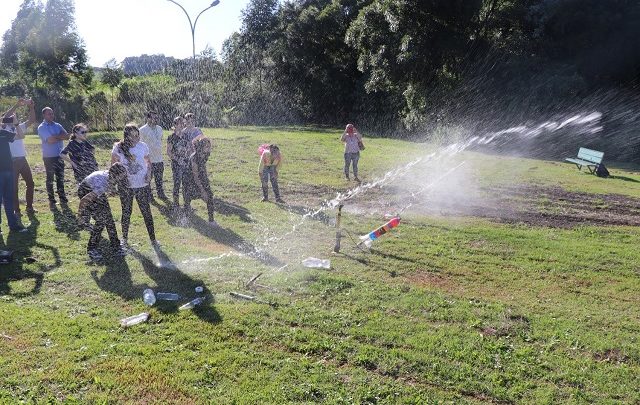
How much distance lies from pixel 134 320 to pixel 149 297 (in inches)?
25.4

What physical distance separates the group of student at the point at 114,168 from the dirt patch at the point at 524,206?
2.95 m

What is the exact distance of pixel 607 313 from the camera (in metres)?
7.25

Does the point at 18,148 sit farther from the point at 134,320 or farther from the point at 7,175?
the point at 134,320

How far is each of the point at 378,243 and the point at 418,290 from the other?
228 cm

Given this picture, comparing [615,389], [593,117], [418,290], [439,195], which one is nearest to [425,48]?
[593,117]

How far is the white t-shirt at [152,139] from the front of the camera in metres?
11.5

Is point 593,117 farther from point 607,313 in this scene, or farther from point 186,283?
point 186,283

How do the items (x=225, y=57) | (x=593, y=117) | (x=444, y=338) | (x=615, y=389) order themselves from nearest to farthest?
(x=615, y=389)
(x=444, y=338)
(x=593, y=117)
(x=225, y=57)

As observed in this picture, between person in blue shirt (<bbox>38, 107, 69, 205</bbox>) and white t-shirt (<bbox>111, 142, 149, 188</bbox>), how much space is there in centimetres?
349

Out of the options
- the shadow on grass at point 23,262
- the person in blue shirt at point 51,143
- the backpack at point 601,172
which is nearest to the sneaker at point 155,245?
the shadow on grass at point 23,262

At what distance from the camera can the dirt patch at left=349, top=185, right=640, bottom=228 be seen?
41.2 ft

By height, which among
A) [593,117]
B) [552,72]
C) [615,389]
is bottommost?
[615,389]

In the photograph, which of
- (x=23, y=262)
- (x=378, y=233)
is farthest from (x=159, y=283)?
(x=378, y=233)

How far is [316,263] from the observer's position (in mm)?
8508
